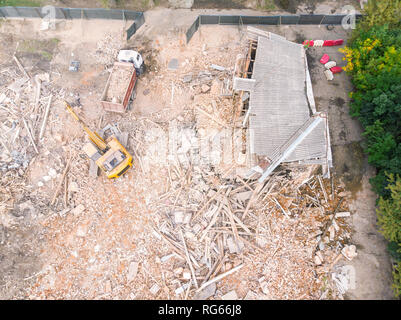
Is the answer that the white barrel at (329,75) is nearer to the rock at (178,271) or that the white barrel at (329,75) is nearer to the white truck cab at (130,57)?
the white truck cab at (130,57)

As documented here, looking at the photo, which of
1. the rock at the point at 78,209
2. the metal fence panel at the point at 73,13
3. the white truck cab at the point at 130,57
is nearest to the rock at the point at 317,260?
the rock at the point at 78,209

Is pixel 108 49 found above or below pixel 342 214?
above

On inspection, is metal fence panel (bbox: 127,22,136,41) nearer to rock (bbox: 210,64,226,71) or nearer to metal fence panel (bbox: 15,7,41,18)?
rock (bbox: 210,64,226,71)

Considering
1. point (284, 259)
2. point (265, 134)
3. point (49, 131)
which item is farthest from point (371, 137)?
point (49, 131)

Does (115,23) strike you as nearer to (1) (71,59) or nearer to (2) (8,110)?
(1) (71,59)

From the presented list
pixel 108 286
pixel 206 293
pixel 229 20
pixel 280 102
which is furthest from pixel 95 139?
pixel 229 20

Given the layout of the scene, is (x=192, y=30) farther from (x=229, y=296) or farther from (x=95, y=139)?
(x=229, y=296)
